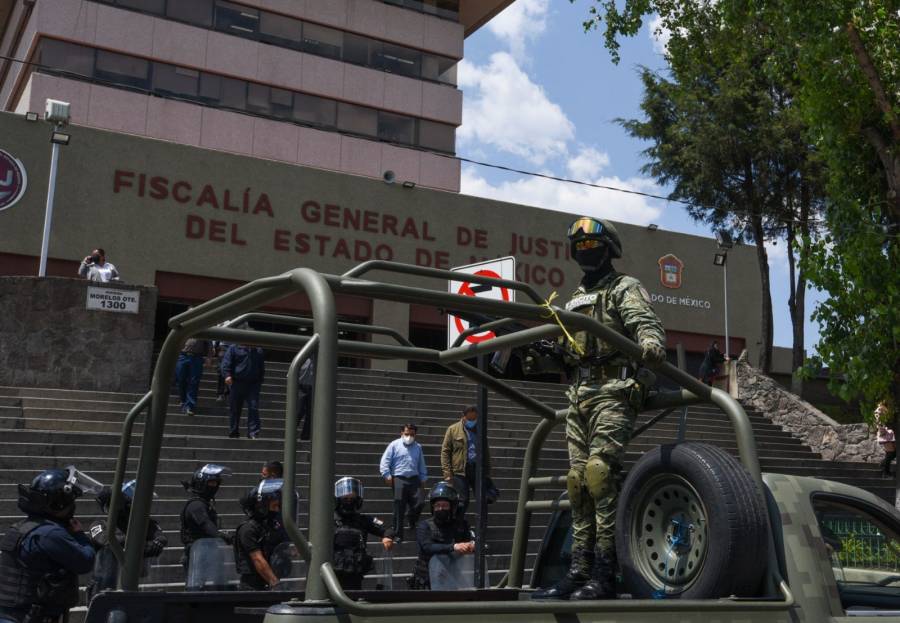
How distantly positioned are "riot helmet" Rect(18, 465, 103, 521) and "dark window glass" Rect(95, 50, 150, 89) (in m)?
26.1

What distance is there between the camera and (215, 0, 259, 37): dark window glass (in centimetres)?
3338

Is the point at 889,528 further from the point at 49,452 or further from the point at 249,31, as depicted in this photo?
the point at 249,31

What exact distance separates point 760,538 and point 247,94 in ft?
104

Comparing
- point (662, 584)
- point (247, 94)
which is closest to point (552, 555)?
point (662, 584)

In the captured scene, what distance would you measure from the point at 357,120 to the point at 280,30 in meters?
3.74

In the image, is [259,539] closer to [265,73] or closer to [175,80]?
[175,80]

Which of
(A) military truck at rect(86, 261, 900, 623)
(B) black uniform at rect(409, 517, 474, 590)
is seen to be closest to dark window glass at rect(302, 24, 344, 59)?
(B) black uniform at rect(409, 517, 474, 590)

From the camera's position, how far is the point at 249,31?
34000 mm

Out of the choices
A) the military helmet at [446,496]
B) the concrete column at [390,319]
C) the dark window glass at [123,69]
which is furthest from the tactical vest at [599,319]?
the dark window glass at [123,69]

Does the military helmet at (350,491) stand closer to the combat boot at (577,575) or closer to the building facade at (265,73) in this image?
the combat boot at (577,575)

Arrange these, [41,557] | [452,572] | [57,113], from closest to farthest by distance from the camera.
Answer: [41,557] → [452,572] → [57,113]

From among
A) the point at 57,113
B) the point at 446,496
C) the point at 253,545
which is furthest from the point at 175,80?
the point at 253,545

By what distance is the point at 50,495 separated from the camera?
23.2ft

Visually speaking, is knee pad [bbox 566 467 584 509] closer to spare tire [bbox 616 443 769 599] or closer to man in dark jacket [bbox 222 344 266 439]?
spare tire [bbox 616 443 769 599]
